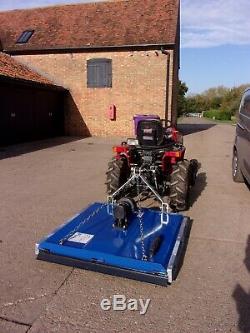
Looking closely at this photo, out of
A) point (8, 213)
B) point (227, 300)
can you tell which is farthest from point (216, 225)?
point (8, 213)

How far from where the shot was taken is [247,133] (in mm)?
6504

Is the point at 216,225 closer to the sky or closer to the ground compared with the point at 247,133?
closer to the ground

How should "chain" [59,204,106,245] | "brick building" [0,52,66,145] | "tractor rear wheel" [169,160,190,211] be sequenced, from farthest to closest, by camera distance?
"brick building" [0,52,66,145] < "tractor rear wheel" [169,160,190,211] < "chain" [59,204,106,245]

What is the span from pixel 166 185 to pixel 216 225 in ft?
3.99

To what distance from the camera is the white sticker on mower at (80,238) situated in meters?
3.87

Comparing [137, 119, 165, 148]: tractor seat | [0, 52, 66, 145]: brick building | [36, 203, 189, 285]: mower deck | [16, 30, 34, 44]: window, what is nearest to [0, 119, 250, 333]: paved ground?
[36, 203, 189, 285]: mower deck

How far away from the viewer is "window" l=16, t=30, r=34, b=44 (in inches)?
757

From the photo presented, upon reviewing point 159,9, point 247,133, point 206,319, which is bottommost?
point 206,319

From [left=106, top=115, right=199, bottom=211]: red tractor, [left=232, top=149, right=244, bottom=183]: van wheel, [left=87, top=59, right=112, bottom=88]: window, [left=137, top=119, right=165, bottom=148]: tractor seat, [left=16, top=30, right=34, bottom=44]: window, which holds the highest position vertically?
[left=16, top=30, right=34, bottom=44]: window

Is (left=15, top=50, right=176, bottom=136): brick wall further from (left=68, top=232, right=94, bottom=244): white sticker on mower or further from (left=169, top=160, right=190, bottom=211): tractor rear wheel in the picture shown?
(left=68, top=232, right=94, bottom=244): white sticker on mower

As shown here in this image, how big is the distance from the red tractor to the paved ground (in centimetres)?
48

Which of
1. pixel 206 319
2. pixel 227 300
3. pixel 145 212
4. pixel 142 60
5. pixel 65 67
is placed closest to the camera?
pixel 206 319

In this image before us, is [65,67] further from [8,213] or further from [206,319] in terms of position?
[206,319]

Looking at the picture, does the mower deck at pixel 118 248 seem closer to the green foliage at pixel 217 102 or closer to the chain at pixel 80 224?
the chain at pixel 80 224
